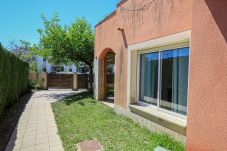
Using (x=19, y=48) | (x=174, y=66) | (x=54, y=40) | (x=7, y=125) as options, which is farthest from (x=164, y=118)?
(x=19, y=48)

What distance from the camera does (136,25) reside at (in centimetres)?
756

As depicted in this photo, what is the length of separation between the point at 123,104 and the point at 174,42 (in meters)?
4.00

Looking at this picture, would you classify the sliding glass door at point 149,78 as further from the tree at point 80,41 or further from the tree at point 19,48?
the tree at point 19,48

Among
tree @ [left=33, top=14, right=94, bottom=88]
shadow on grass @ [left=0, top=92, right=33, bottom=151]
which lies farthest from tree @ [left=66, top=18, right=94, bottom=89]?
shadow on grass @ [left=0, top=92, right=33, bottom=151]

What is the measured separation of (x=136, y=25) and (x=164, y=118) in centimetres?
375

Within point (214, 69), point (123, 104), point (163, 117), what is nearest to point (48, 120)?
point (123, 104)

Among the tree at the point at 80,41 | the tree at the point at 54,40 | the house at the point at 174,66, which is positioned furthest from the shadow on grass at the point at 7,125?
the tree at the point at 80,41

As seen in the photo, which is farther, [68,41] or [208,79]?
[68,41]

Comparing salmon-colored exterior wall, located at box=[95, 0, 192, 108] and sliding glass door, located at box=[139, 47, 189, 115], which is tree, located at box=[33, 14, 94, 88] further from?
sliding glass door, located at box=[139, 47, 189, 115]

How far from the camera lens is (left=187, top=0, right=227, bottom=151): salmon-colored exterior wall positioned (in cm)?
320

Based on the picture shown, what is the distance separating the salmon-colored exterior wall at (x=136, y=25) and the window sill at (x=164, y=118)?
158 cm

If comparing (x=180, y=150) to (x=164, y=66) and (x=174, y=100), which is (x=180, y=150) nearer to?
(x=174, y=100)

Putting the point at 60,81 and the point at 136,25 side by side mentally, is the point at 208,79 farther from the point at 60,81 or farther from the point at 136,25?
the point at 60,81

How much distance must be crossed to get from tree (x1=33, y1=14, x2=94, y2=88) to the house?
469cm
